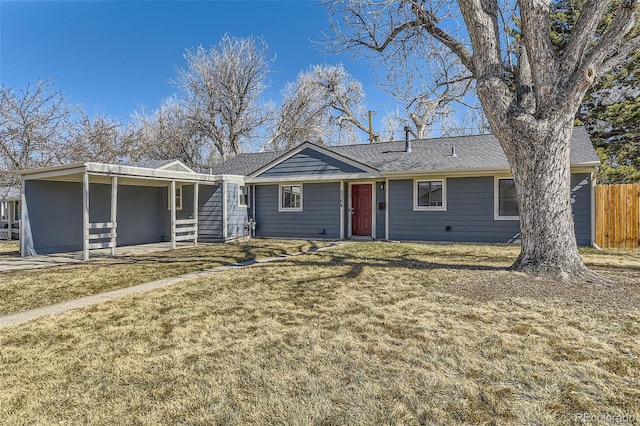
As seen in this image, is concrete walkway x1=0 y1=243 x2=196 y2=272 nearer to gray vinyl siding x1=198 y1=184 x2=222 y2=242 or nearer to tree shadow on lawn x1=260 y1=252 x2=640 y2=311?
gray vinyl siding x1=198 y1=184 x2=222 y2=242

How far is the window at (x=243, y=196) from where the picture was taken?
13312 mm

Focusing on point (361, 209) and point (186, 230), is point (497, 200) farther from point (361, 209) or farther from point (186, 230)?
point (186, 230)

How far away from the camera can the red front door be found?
12633mm

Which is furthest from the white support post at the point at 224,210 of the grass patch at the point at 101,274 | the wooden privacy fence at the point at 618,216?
the wooden privacy fence at the point at 618,216

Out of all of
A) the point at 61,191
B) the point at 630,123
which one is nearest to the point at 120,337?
the point at 61,191

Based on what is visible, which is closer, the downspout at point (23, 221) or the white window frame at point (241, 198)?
the downspout at point (23, 221)

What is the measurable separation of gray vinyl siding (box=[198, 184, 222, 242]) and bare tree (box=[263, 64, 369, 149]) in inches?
520

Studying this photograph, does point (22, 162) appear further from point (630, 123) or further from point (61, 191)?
point (630, 123)

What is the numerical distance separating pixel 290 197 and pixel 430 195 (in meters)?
4.95

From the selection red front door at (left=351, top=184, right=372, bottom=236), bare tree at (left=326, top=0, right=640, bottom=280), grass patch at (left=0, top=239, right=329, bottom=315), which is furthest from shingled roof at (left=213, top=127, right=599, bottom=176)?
bare tree at (left=326, top=0, right=640, bottom=280)

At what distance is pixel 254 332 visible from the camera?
11.5ft

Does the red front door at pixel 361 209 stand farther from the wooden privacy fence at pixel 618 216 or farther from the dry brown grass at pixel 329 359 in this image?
the dry brown grass at pixel 329 359

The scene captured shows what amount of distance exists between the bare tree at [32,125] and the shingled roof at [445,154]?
24.0 ft

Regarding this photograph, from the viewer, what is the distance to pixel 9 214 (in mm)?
14750
